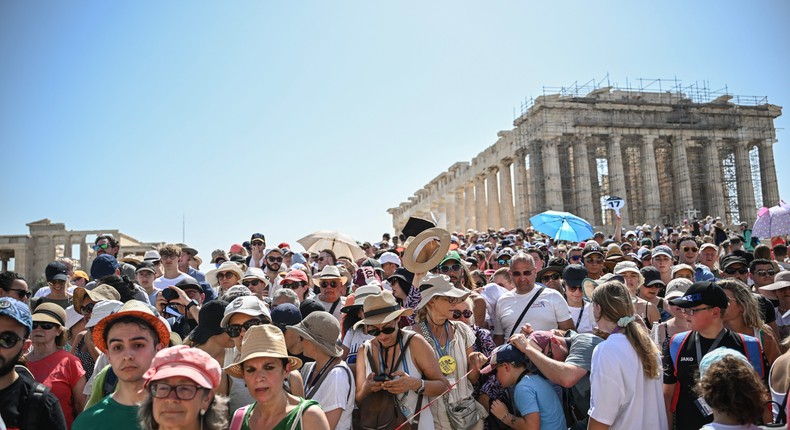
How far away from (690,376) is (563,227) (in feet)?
30.5

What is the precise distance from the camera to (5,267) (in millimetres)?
60656

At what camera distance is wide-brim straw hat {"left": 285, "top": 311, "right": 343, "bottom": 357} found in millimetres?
4746

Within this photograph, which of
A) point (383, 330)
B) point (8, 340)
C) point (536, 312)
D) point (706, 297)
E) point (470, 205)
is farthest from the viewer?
point (470, 205)

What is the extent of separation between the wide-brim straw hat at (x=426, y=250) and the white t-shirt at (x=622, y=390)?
2.85 metres

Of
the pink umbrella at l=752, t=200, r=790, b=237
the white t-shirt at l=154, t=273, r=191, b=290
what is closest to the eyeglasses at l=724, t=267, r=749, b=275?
the pink umbrella at l=752, t=200, r=790, b=237

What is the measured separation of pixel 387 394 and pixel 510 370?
107cm

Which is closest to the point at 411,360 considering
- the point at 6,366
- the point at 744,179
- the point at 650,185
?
the point at 6,366

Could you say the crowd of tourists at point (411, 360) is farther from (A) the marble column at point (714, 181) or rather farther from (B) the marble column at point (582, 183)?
(A) the marble column at point (714, 181)

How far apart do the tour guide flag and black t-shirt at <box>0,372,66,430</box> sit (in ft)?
36.6

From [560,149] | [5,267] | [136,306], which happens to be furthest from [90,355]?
[5,267]

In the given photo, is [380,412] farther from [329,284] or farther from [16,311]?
[329,284]

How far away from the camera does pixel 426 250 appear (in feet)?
24.2

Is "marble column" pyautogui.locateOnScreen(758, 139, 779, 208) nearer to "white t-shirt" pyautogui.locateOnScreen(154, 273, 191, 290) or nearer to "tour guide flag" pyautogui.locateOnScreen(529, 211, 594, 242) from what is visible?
"tour guide flag" pyautogui.locateOnScreen(529, 211, 594, 242)

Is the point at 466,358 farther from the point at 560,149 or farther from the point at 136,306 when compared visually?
the point at 560,149
